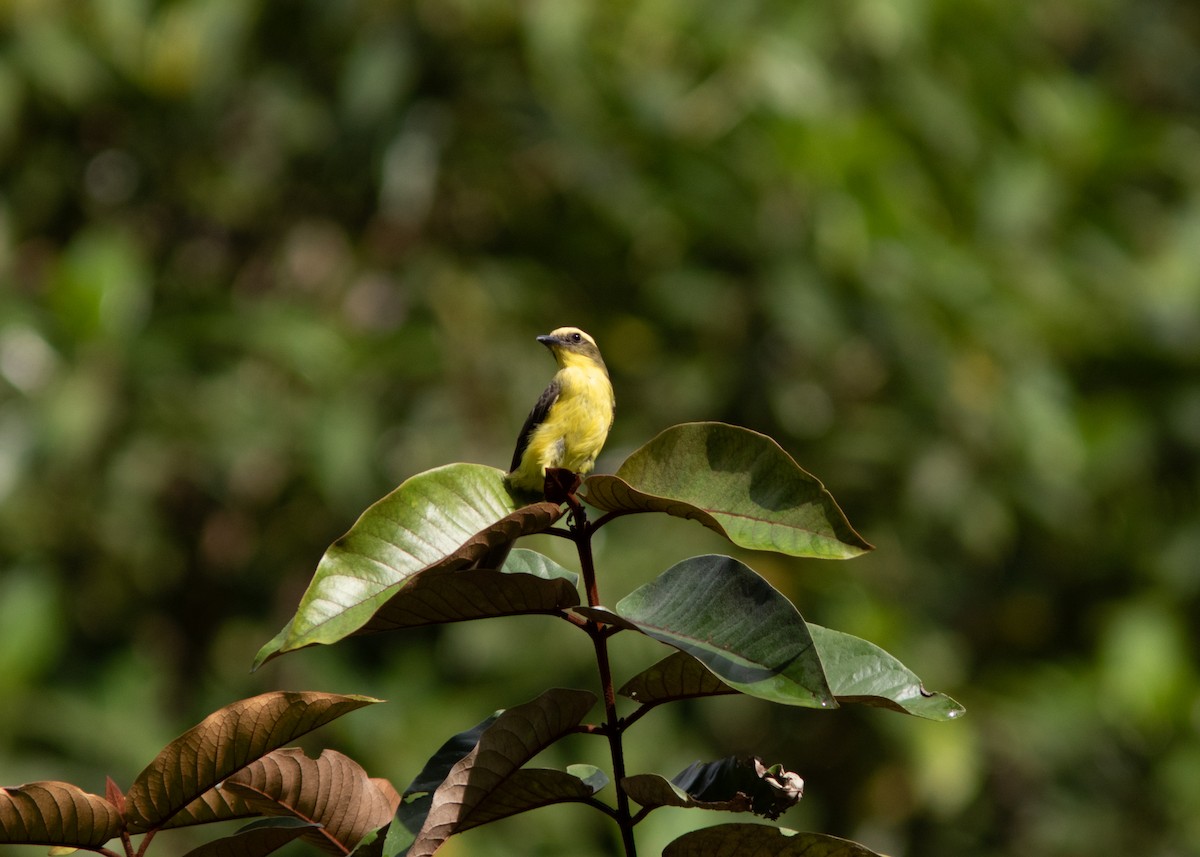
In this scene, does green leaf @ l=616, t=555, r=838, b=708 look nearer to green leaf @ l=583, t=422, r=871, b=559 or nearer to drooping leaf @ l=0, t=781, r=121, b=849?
green leaf @ l=583, t=422, r=871, b=559

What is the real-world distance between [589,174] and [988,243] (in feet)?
5.51

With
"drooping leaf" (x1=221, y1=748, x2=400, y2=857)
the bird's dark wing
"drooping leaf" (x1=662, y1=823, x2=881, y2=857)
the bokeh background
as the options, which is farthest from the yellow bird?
the bokeh background

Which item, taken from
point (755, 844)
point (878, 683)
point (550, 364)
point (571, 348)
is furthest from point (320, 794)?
point (550, 364)

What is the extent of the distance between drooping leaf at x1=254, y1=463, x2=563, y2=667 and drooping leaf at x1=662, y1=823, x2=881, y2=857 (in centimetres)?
30

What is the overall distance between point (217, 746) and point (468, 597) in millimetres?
255

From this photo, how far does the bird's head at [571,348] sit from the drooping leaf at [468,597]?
3.12ft

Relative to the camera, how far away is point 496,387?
4562 mm

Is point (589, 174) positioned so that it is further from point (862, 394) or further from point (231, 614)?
point (231, 614)

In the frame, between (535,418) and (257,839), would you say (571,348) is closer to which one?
(535,418)

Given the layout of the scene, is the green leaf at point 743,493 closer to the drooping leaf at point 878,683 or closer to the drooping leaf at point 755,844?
the drooping leaf at point 878,683

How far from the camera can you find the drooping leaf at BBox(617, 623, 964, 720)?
115 cm

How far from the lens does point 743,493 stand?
1154 mm

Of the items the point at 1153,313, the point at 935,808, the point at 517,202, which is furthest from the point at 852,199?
the point at 935,808

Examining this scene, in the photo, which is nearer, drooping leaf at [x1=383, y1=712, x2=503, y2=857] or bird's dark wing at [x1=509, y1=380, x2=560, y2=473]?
drooping leaf at [x1=383, y1=712, x2=503, y2=857]
